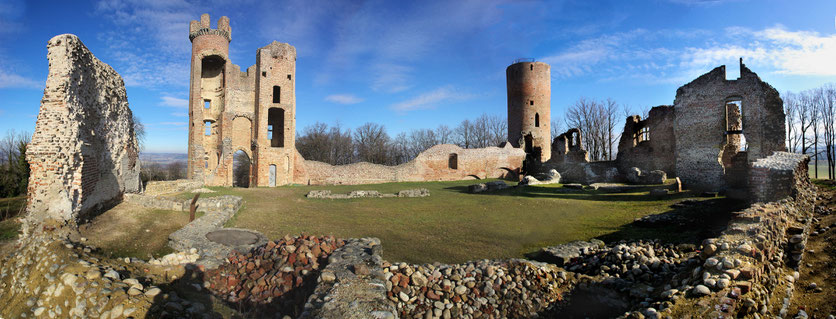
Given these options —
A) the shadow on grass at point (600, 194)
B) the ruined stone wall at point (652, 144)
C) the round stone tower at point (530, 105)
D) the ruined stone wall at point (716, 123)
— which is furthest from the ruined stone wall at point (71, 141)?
the round stone tower at point (530, 105)

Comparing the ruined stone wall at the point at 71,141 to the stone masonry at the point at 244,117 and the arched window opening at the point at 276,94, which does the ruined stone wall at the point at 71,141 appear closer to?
the stone masonry at the point at 244,117

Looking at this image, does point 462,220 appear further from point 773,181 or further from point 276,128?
point 276,128

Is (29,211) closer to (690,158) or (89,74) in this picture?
(89,74)

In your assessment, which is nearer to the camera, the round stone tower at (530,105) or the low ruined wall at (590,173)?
the low ruined wall at (590,173)

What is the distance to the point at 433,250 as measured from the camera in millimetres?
7777

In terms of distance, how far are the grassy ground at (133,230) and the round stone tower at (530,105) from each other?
101 feet

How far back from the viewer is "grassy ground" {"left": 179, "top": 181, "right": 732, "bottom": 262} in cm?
809

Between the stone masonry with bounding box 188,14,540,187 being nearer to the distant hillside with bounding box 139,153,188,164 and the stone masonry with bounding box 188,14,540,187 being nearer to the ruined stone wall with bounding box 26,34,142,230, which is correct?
the distant hillside with bounding box 139,153,188,164

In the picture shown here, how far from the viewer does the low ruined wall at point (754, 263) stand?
11.9ft

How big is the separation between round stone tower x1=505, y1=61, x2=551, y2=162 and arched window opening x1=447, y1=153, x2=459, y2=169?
299 inches

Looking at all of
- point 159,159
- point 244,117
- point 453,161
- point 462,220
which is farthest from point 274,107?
point 159,159

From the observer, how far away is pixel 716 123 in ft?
53.2

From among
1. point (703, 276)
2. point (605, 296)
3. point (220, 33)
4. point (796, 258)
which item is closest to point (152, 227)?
point (605, 296)

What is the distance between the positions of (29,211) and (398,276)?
806cm
